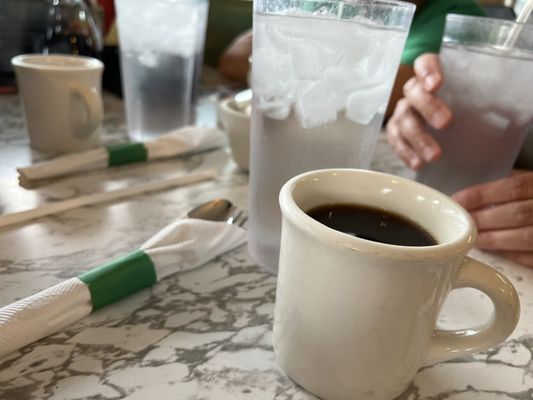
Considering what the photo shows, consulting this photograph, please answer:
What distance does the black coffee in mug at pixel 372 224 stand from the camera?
291 millimetres

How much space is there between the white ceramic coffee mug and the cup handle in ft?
1.25

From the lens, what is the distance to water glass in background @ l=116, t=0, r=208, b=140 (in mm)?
610

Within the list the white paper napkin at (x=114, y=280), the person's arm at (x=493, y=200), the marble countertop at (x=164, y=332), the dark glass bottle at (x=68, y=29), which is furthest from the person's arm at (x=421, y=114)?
the dark glass bottle at (x=68, y=29)

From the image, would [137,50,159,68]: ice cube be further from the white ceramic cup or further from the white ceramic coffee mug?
the white ceramic coffee mug

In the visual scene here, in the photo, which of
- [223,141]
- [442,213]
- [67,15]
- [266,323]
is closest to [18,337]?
[266,323]

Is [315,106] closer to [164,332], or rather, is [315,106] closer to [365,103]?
[365,103]

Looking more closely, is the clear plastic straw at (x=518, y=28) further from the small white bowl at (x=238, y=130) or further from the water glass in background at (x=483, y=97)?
the small white bowl at (x=238, y=130)

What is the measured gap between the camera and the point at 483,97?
0.48 metres

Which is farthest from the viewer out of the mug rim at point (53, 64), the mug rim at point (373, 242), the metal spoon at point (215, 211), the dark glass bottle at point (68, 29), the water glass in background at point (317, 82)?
the dark glass bottle at point (68, 29)

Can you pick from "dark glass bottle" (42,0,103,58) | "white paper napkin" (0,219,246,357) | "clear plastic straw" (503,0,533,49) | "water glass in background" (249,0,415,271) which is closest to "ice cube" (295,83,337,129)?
"water glass in background" (249,0,415,271)

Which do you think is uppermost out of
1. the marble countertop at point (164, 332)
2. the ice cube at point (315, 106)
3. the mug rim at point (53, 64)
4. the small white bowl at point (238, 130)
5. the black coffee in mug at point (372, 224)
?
the ice cube at point (315, 106)

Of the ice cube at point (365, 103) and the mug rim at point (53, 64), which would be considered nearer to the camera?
the ice cube at point (365, 103)

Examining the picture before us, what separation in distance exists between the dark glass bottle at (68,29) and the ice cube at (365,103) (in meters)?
0.56

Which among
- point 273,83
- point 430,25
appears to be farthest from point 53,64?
point 430,25
